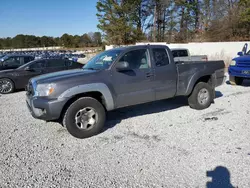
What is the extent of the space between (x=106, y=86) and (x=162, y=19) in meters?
35.8

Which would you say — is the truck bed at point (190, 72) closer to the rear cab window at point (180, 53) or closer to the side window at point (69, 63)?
the rear cab window at point (180, 53)

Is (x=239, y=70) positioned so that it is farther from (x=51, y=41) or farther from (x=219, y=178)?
(x=51, y=41)

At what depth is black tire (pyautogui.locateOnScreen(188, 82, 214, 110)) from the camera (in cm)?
523

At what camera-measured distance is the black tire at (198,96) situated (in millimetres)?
5227

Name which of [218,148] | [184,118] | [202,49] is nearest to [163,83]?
[184,118]

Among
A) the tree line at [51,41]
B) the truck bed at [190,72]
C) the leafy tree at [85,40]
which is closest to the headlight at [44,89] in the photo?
the truck bed at [190,72]

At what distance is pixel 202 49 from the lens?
62.4ft

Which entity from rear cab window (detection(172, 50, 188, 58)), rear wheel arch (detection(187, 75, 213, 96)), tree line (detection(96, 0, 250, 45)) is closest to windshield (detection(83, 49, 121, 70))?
rear wheel arch (detection(187, 75, 213, 96))

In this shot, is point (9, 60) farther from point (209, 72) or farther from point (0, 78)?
point (209, 72)

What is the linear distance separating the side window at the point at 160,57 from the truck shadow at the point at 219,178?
8.40ft

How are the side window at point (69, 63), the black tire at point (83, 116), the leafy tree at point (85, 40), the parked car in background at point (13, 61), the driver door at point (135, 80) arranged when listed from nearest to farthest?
the black tire at point (83, 116) < the driver door at point (135, 80) < the side window at point (69, 63) < the parked car in background at point (13, 61) < the leafy tree at point (85, 40)

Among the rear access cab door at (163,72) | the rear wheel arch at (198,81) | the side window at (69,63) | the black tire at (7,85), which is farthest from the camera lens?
the side window at (69,63)

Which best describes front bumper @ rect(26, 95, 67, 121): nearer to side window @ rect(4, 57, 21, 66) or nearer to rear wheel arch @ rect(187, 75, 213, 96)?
rear wheel arch @ rect(187, 75, 213, 96)

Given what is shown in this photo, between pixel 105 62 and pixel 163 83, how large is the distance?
1.43 m
